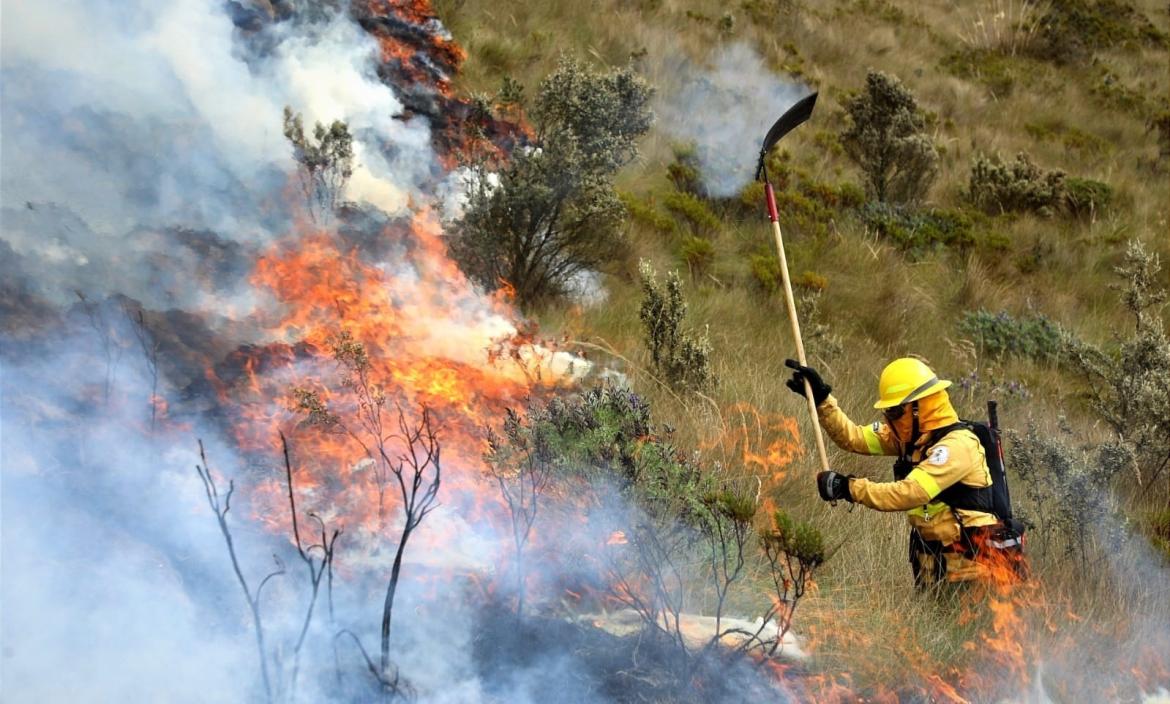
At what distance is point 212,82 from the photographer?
4.45 m

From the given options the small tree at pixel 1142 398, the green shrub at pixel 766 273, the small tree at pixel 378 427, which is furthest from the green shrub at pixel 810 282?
the small tree at pixel 378 427

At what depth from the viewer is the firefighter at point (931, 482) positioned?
339 cm

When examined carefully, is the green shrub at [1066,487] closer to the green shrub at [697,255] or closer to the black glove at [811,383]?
the black glove at [811,383]

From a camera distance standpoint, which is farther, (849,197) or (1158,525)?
(849,197)

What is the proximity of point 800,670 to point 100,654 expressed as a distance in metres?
2.24

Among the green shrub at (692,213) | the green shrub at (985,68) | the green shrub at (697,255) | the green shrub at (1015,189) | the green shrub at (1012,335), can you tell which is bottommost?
the green shrub at (1012,335)

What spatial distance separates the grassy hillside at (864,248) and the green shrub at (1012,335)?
99mm

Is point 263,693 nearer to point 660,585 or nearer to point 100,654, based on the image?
point 100,654

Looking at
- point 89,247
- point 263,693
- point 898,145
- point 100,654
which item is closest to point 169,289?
point 89,247

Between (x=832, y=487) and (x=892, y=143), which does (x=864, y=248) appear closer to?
Answer: (x=892, y=143)

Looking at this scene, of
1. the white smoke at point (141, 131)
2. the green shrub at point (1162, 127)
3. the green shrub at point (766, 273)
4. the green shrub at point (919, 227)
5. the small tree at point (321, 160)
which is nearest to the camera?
the white smoke at point (141, 131)

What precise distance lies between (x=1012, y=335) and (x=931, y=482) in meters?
4.22

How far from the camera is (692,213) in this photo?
24.6 feet

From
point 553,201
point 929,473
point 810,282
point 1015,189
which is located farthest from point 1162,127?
point 929,473
